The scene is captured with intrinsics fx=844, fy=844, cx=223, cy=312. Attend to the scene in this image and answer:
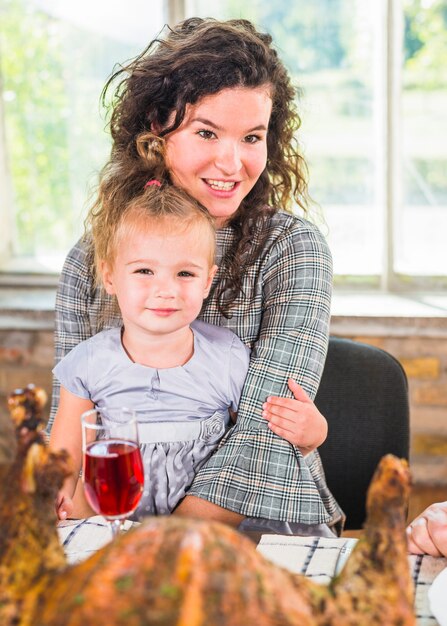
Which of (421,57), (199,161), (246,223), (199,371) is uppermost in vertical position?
(421,57)

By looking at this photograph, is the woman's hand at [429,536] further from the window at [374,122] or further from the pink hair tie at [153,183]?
the window at [374,122]

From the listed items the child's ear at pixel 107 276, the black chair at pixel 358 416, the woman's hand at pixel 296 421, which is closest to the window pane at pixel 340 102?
the black chair at pixel 358 416

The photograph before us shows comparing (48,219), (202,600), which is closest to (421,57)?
(48,219)

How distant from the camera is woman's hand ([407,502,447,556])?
43.2 inches

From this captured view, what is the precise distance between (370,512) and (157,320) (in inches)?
32.1

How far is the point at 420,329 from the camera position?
3.02m

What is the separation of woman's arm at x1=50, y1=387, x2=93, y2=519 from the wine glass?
458 mm

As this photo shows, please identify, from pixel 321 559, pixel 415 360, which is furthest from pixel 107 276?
pixel 415 360

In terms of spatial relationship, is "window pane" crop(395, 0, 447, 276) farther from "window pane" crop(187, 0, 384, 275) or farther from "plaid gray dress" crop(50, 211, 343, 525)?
"plaid gray dress" crop(50, 211, 343, 525)

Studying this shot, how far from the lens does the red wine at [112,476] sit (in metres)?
1.00

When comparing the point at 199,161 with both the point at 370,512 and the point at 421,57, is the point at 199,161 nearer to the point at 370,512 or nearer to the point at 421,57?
the point at 370,512

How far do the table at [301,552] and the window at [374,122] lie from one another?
7.05 feet

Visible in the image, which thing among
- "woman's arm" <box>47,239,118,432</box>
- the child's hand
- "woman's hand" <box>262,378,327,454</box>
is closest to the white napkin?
"woman's hand" <box>262,378,327,454</box>

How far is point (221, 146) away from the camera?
1.66 m
